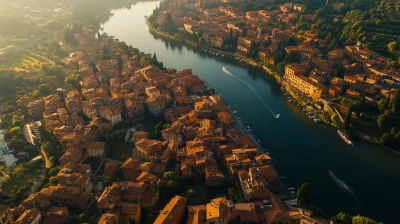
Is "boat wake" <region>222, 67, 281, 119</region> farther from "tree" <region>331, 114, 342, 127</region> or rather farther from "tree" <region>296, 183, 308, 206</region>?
"tree" <region>296, 183, 308, 206</region>

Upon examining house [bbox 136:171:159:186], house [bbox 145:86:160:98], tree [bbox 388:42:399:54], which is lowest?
house [bbox 136:171:159:186]

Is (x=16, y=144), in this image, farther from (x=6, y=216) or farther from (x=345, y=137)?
(x=345, y=137)

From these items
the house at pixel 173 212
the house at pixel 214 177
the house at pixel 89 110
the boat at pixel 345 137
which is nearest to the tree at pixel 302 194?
the house at pixel 214 177

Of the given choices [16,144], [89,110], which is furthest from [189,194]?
[16,144]

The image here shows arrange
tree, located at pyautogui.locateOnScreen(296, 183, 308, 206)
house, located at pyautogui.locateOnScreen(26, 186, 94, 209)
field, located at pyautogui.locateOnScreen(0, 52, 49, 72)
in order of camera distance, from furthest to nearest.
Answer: field, located at pyautogui.locateOnScreen(0, 52, 49, 72)
house, located at pyautogui.locateOnScreen(26, 186, 94, 209)
tree, located at pyautogui.locateOnScreen(296, 183, 308, 206)

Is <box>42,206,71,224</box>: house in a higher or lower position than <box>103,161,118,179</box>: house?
lower

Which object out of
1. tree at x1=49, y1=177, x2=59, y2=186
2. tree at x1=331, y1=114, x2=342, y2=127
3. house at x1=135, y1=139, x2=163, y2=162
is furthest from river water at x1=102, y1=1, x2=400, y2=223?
tree at x1=49, y1=177, x2=59, y2=186
